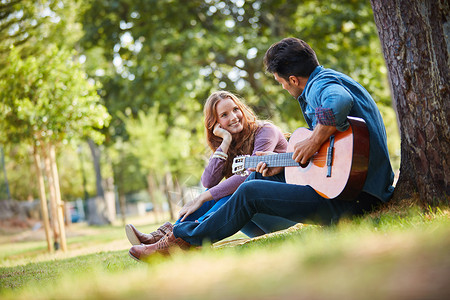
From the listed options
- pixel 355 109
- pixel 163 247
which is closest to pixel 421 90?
pixel 355 109

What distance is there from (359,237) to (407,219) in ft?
2.33

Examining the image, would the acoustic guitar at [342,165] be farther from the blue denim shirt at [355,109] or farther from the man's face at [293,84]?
the man's face at [293,84]

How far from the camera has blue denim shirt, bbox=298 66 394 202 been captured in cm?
315

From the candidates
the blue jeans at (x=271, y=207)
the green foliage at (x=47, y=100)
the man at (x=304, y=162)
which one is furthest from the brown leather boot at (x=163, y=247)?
the green foliage at (x=47, y=100)

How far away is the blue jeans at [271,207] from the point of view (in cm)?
342

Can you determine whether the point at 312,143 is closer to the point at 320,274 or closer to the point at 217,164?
the point at 217,164

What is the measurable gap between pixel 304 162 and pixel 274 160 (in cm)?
46

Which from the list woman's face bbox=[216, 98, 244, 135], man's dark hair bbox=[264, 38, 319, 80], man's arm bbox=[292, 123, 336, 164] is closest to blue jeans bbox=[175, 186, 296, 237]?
woman's face bbox=[216, 98, 244, 135]

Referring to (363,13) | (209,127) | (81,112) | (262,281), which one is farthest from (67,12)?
(262,281)

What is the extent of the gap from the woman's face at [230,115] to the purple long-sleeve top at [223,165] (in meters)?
0.25

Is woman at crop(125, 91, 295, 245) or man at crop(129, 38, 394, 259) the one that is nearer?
man at crop(129, 38, 394, 259)

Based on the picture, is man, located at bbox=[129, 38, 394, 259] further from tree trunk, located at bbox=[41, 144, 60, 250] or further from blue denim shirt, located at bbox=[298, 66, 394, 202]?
tree trunk, located at bbox=[41, 144, 60, 250]

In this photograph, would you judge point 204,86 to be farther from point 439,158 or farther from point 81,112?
point 439,158

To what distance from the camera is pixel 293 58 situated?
370 centimetres
